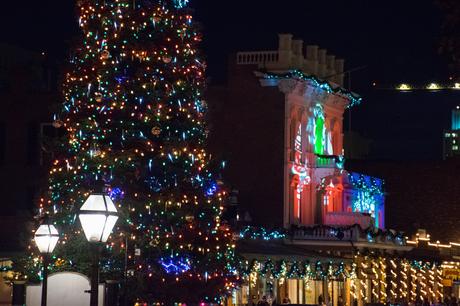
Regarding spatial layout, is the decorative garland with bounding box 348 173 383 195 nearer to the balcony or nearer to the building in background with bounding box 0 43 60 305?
the balcony

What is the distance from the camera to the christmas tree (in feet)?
110

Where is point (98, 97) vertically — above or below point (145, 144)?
above

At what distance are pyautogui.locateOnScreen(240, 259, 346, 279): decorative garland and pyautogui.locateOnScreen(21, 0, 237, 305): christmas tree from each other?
10371 millimetres

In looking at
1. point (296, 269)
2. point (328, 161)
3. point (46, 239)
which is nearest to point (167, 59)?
point (46, 239)

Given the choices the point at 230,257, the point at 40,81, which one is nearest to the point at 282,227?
the point at 40,81

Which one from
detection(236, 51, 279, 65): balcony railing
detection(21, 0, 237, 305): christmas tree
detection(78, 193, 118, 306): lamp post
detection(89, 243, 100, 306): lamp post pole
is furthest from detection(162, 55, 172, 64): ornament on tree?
detection(236, 51, 279, 65): balcony railing

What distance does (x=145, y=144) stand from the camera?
1339 inches

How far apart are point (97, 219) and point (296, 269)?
3249 centimetres

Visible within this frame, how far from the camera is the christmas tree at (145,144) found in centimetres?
3356

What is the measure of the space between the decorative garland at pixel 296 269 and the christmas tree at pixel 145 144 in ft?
34.0

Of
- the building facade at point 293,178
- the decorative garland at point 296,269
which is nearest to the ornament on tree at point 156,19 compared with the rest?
the decorative garland at point 296,269

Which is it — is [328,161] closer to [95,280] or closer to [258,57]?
[258,57]

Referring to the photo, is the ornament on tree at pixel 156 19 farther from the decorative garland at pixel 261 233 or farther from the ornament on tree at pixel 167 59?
the decorative garland at pixel 261 233

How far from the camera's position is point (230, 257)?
34875mm
